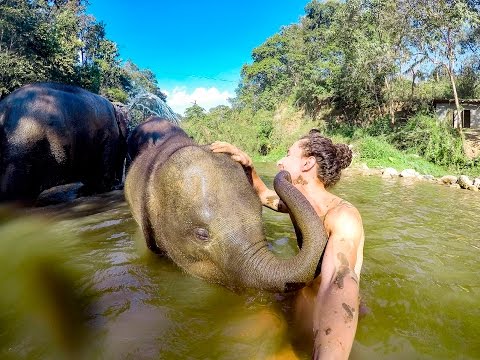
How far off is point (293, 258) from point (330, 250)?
27 centimetres

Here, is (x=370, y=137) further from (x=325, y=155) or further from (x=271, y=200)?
(x=325, y=155)

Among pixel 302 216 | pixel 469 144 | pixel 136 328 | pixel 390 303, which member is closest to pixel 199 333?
pixel 136 328

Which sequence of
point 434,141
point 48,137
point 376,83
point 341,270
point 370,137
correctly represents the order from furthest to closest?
point 376,83
point 370,137
point 434,141
point 48,137
point 341,270

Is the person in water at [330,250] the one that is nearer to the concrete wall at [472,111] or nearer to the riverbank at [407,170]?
the riverbank at [407,170]

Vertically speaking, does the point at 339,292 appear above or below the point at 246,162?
below

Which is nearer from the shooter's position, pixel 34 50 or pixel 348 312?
pixel 348 312

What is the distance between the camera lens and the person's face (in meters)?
3.00

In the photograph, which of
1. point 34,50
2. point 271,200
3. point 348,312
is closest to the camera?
point 348,312

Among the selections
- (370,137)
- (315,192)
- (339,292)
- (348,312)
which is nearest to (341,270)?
(339,292)

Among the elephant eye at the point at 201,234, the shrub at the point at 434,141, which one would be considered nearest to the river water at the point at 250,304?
the elephant eye at the point at 201,234

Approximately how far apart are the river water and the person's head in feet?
3.54

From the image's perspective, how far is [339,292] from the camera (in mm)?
2088

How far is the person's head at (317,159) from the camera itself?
2928mm

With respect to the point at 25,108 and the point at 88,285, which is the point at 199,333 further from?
the point at 25,108
